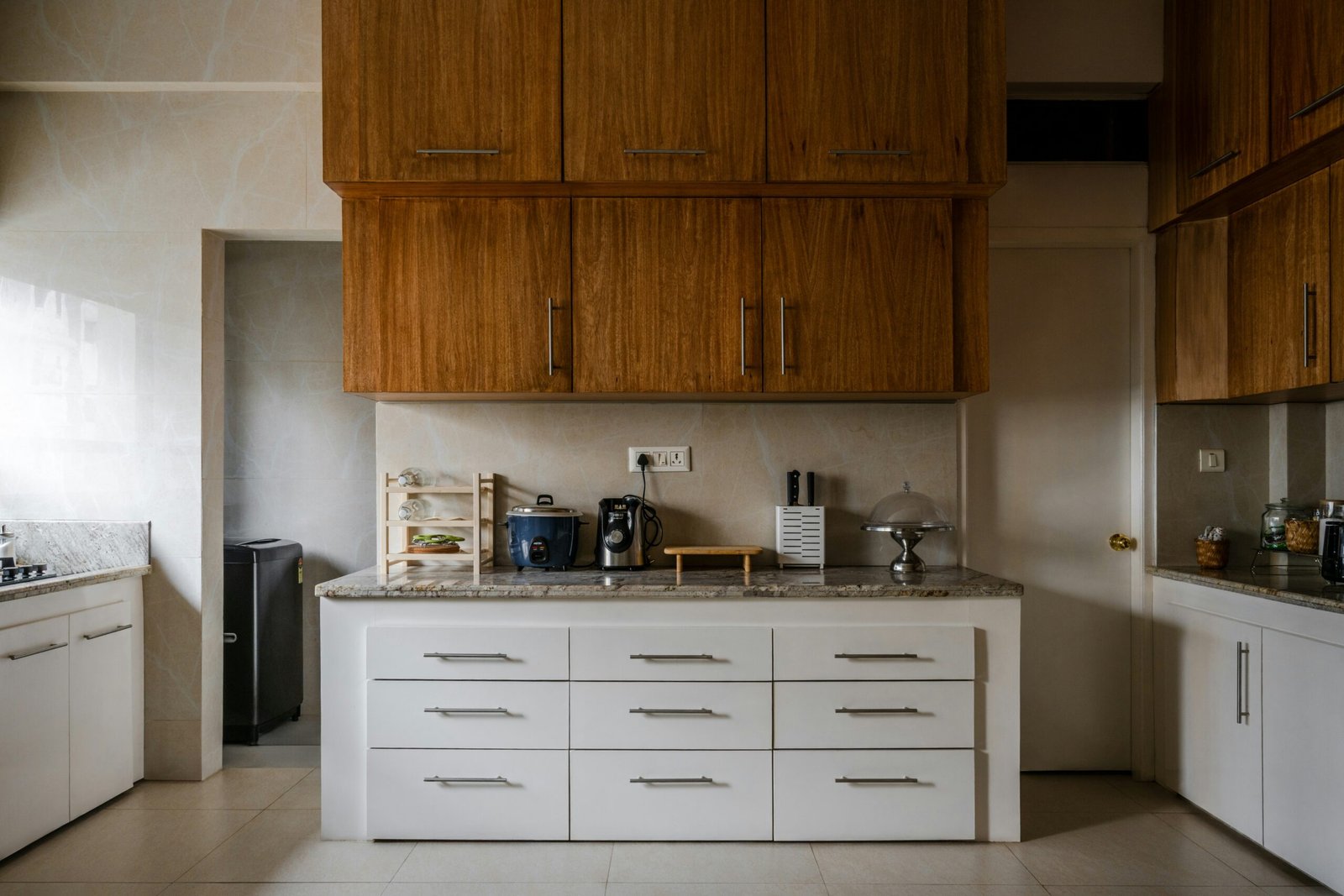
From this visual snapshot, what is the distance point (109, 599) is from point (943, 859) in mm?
2749

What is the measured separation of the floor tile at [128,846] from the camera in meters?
2.31

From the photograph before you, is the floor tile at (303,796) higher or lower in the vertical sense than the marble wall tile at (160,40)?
lower

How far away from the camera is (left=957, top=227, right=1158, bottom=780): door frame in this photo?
120 inches

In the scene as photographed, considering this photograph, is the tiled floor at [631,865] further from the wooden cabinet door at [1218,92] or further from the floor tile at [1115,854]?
the wooden cabinet door at [1218,92]

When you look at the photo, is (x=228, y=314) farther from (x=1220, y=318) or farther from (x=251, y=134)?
(x=1220, y=318)

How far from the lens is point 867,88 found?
257 centimetres

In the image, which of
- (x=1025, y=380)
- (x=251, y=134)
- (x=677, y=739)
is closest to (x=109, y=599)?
(x=251, y=134)

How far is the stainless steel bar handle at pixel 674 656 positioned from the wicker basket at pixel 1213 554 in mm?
1752

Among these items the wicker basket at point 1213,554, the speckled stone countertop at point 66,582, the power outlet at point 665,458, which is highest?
the power outlet at point 665,458

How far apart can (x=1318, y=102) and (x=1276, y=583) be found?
4.33ft

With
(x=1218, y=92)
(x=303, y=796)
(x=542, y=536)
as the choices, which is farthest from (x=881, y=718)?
(x=1218, y=92)

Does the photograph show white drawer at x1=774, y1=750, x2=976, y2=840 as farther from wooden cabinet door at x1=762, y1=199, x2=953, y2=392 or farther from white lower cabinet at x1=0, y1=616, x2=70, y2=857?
white lower cabinet at x1=0, y1=616, x2=70, y2=857

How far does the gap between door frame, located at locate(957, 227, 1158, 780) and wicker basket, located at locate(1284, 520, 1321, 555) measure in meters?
0.41

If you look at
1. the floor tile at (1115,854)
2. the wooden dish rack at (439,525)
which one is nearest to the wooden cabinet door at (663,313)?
the wooden dish rack at (439,525)
